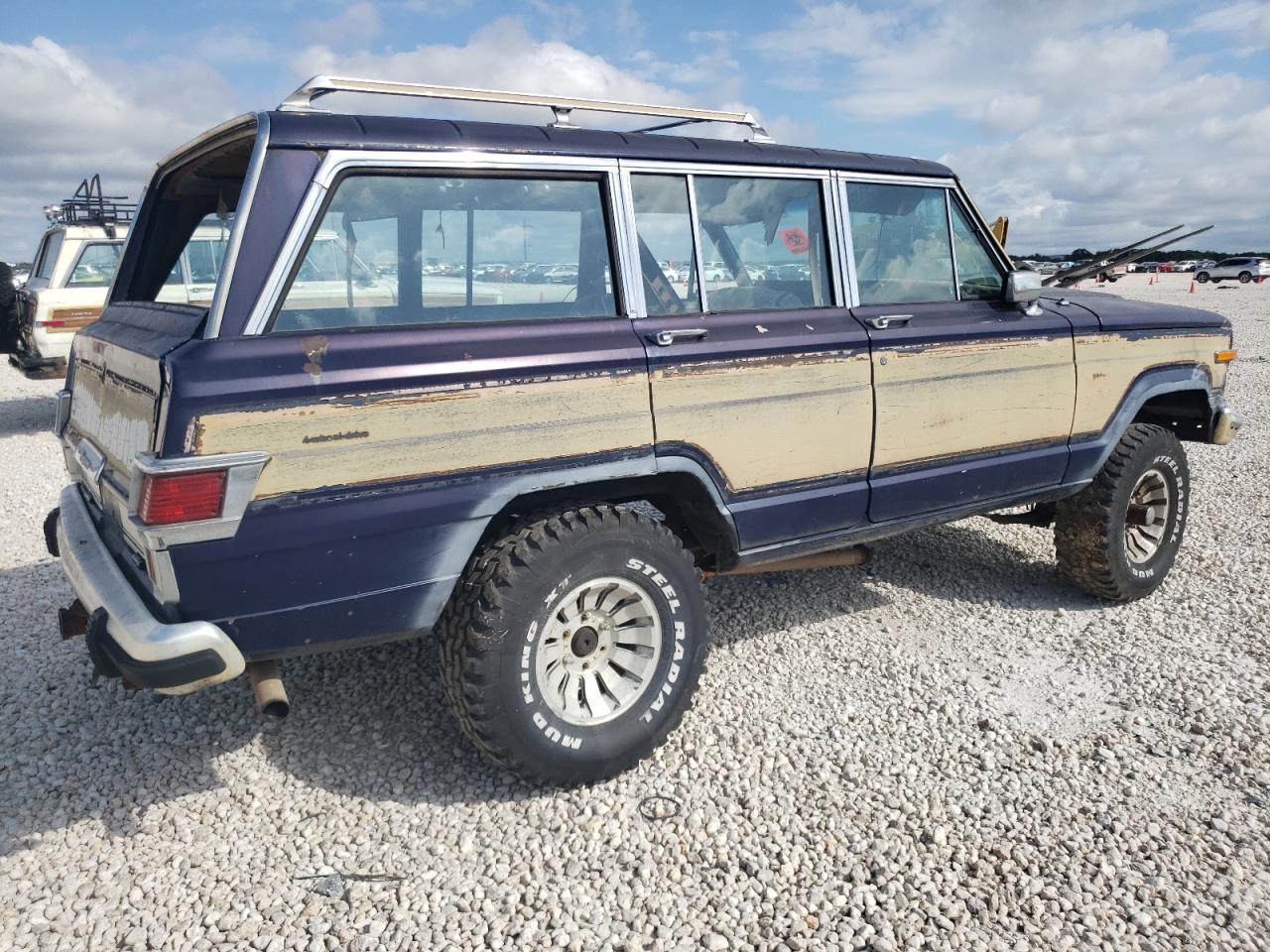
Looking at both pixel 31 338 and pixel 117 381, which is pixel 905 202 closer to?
pixel 117 381

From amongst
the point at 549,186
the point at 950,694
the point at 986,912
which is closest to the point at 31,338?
the point at 549,186

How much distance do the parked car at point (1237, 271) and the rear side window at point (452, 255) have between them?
55390 millimetres

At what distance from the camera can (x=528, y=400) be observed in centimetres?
274

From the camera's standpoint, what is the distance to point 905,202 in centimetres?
393

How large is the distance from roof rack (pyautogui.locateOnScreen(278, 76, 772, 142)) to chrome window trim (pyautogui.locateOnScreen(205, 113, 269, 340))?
0.76 ft

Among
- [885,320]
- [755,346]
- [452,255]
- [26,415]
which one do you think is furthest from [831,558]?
[26,415]

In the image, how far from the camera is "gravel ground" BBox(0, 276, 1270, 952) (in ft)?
8.11

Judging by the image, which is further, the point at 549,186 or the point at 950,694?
the point at 950,694

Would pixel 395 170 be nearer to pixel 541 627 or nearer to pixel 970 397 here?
pixel 541 627

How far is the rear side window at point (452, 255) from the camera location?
2611 mm

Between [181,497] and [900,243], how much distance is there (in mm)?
2980

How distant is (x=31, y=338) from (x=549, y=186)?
9093 mm

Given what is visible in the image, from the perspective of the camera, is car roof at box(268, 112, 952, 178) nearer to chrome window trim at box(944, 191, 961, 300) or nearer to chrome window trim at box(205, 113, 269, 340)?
chrome window trim at box(205, 113, 269, 340)

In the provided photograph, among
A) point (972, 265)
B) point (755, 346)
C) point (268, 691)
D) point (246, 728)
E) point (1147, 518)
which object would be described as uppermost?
point (972, 265)
